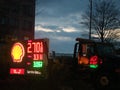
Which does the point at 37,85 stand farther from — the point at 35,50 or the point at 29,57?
the point at 35,50

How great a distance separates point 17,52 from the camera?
61.2 feet

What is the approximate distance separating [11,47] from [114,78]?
6348mm

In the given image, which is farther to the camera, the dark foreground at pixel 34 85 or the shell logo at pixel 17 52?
the dark foreground at pixel 34 85

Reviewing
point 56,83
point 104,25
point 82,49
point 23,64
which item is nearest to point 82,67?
point 82,49

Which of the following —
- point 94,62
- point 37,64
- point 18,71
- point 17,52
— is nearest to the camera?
point 37,64

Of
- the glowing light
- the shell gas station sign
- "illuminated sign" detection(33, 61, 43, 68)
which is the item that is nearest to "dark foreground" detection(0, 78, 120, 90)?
the shell gas station sign

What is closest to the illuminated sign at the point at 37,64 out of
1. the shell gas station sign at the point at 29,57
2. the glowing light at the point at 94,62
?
the shell gas station sign at the point at 29,57

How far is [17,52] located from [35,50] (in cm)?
139

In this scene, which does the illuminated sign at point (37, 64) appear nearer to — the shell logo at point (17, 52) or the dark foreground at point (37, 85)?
the shell logo at point (17, 52)

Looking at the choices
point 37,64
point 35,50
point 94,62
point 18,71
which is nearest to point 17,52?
point 18,71

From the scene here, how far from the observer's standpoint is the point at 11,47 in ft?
60.9

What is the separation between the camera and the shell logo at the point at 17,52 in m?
18.2

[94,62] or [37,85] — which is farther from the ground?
[94,62]

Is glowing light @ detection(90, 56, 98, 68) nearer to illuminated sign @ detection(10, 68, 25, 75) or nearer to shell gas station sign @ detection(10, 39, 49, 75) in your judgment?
shell gas station sign @ detection(10, 39, 49, 75)
